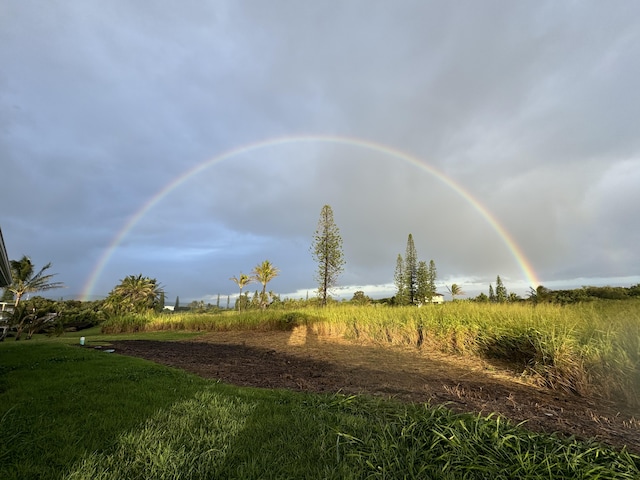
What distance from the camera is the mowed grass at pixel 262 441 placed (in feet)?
7.93

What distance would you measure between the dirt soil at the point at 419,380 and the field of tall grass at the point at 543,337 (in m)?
0.42

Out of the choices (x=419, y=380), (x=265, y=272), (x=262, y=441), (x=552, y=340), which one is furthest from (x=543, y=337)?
(x=265, y=272)

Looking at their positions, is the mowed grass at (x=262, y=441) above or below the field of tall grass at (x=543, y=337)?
below

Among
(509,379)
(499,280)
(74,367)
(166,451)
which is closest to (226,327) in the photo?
(74,367)

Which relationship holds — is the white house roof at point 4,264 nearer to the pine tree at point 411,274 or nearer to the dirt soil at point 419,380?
the dirt soil at point 419,380

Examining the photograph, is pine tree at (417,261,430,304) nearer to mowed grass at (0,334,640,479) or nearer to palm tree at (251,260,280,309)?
palm tree at (251,260,280,309)

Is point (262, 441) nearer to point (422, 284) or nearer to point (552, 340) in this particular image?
point (552, 340)

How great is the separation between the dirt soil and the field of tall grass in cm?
42

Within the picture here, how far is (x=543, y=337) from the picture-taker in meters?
6.22

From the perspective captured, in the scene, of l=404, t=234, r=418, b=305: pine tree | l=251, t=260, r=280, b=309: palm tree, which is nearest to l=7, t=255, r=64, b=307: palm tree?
l=251, t=260, r=280, b=309: palm tree

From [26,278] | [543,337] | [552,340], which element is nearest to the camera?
[552,340]

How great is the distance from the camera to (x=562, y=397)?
195 inches

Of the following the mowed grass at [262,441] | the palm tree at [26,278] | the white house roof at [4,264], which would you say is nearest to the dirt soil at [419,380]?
the mowed grass at [262,441]

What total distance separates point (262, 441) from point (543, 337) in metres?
5.86
